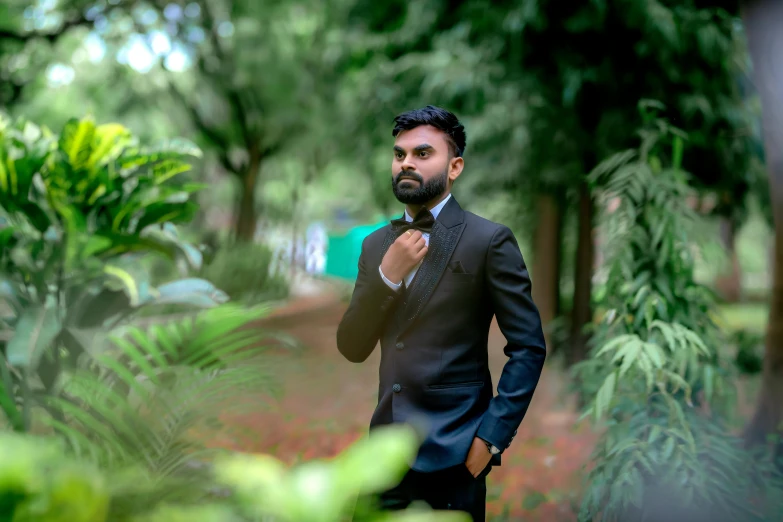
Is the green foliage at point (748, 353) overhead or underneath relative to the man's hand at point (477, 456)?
underneath

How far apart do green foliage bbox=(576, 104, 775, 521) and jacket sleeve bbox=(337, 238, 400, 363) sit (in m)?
1.28

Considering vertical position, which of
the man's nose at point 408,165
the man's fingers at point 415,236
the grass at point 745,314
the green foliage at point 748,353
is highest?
the man's nose at point 408,165

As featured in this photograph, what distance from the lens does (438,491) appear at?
2.02 metres

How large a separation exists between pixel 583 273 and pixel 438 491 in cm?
393

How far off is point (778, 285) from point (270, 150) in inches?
497

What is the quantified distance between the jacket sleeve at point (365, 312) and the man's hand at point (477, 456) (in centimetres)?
44

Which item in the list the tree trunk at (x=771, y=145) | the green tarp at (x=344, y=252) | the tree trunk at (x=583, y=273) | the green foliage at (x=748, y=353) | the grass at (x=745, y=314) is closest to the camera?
the tree trunk at (x=771, y=145)

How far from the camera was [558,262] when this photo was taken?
773 centimetres

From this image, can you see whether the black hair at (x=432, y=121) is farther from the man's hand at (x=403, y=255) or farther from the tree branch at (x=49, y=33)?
the tree branch at (x=49, y=33)

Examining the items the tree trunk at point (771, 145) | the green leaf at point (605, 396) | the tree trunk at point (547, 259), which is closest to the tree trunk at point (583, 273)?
the tree trunk at point (771, 145)

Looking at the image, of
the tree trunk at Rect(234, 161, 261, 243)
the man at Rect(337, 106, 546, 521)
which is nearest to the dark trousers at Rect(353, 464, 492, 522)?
the man at Rect(337, 106, 546, 521)

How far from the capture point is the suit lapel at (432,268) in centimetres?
199

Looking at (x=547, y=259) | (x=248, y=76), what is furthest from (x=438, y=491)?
(x=248, y=76)

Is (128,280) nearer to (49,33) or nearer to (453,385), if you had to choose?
(453,385)
